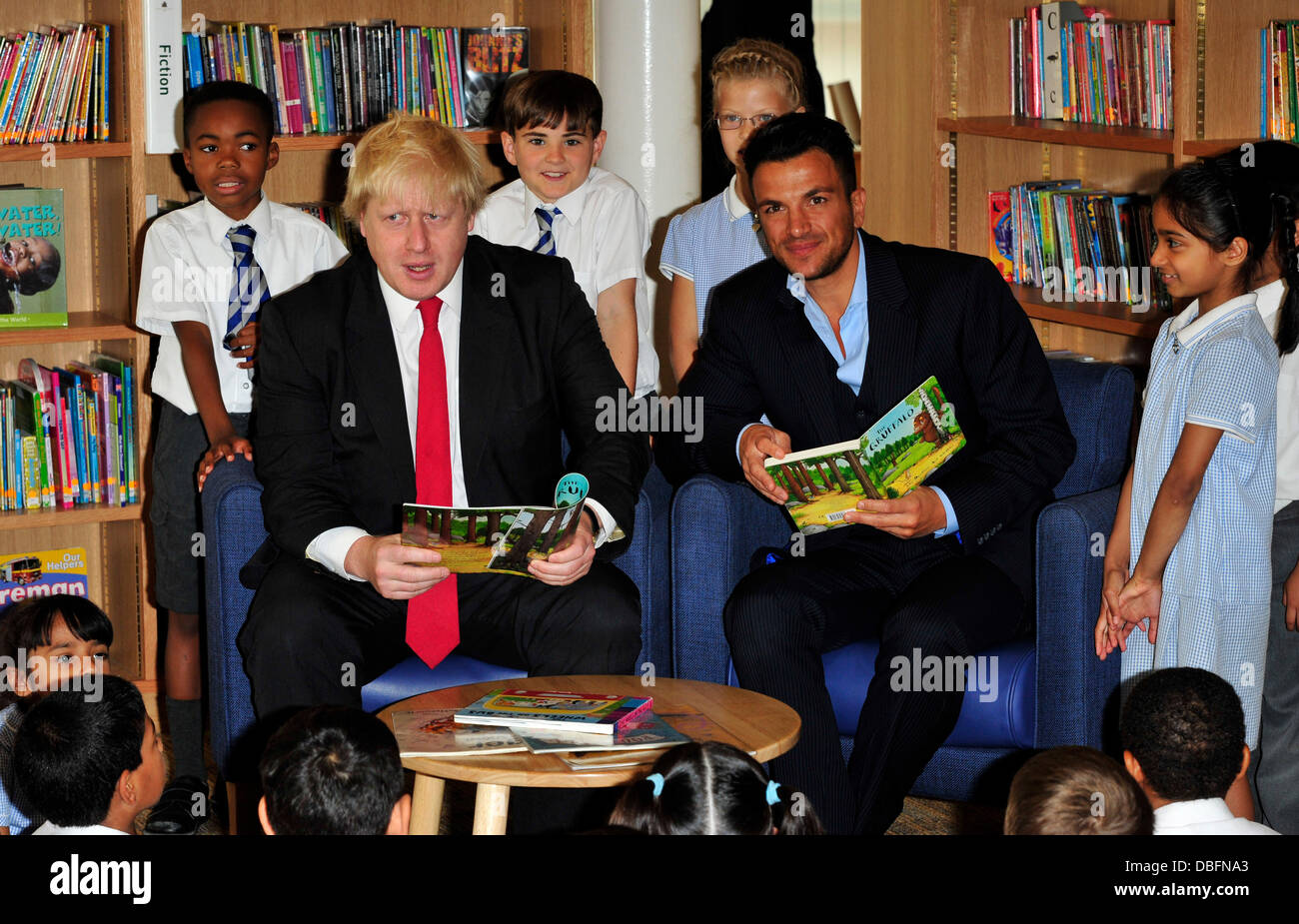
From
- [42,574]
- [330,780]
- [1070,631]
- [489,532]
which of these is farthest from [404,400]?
[42,574]

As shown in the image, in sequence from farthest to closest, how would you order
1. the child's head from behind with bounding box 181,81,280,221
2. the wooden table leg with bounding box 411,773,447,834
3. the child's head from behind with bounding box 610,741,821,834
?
the child's head from behind with bounding box 181,81,280,221
the wooden table leg with bounding box 411,773,447,834
the child's head from behind with bounding box 610,741,821,834

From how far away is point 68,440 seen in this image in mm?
3762

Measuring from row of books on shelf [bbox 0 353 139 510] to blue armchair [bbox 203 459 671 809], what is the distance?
102 centimetres

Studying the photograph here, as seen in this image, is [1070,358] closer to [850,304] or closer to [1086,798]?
[850,304]

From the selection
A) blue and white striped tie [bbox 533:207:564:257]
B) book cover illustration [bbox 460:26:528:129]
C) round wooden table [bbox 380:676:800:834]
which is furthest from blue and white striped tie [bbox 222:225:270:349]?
round wooden table [bbox 380:676:800:834]

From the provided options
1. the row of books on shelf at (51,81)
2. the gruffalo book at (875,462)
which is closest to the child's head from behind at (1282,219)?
the gruffalo book at (875,462)

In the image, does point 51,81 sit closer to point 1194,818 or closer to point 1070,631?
point 1070,631

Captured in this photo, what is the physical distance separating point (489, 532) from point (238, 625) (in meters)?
0.65

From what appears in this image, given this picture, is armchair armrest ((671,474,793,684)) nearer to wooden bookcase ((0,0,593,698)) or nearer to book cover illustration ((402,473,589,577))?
book cover illustration ((402,473,589,577))

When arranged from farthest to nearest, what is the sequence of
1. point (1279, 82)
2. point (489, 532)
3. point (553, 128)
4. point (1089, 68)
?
point (1089, 68), point (553, 128), point (1279, 82), point (489, 532)

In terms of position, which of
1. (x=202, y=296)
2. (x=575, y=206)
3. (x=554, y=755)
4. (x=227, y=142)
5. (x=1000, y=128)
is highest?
(x=1000, y=128)

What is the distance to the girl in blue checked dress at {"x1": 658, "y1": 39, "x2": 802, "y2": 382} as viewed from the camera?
3.47 meters

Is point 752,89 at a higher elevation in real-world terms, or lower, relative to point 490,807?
higher

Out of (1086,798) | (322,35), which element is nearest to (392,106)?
(322,35)
